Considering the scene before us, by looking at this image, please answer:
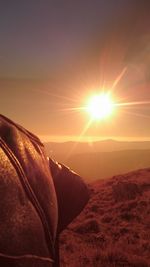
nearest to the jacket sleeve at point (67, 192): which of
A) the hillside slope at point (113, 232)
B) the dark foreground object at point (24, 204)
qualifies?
the dark foreground object at point (24, 204)

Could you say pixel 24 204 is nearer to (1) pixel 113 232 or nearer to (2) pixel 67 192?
(2) pixel 67 192

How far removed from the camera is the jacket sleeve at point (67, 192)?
247 cm

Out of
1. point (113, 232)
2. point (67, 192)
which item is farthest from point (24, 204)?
point (113, 232)

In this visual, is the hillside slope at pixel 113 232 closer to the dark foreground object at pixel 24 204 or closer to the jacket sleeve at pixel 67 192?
the jacket sleeve at pixel 67 192

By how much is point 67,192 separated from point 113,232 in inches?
737

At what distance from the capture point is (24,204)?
1.55 meters

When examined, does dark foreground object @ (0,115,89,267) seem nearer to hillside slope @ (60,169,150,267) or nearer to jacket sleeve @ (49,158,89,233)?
jacket sleeve @ (49,158,89,233)

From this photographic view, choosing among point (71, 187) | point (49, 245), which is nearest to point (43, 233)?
point (49, 245)

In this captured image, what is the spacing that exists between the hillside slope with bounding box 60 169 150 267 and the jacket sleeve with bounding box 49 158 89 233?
1093 centimetres

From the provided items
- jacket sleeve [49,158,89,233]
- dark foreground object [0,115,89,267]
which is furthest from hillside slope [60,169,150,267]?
dark foreground object [0,115,89,267]

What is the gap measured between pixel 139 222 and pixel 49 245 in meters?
21.8

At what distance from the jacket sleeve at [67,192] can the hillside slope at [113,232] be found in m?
10.9

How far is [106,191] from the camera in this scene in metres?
33.4

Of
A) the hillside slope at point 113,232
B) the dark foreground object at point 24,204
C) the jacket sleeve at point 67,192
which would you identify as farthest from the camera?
the hillside slope at point 113,232
